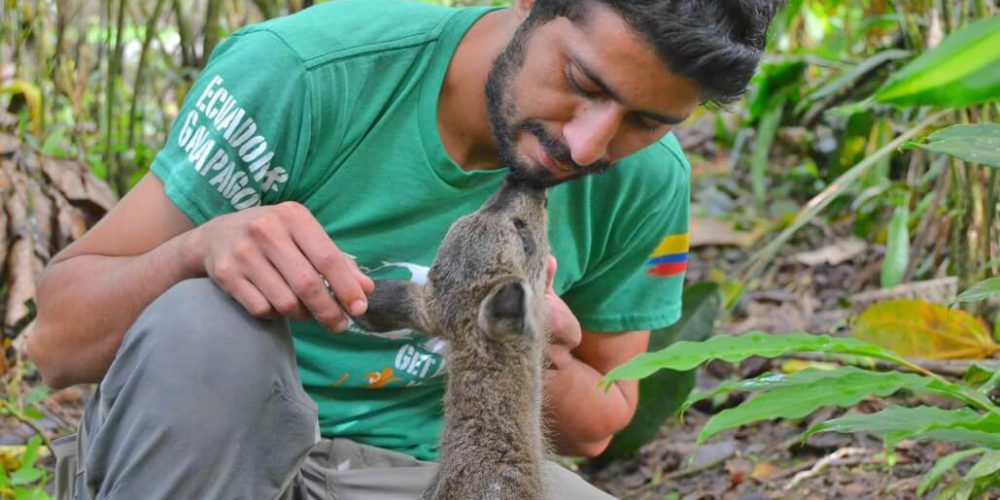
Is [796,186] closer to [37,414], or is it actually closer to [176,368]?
[37,414]

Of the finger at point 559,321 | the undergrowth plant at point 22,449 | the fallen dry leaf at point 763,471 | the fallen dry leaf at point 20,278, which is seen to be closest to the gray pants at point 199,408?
the finger at point 559,321

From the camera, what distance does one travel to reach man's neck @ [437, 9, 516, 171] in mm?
3273

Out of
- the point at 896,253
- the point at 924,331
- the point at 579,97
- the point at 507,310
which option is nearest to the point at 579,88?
the point at 579,97

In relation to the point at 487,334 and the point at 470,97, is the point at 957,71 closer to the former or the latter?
the point at 487,334

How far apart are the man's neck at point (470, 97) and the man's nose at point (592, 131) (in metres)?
0.43

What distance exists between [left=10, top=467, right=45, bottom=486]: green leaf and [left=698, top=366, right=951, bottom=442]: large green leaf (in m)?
2.21

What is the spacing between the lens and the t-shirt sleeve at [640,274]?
371 cm

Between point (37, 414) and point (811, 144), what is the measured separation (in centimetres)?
456

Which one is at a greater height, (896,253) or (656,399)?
(896,253)

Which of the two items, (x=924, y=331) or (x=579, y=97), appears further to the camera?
(x=924, y=331)

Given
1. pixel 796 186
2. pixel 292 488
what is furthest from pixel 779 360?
pixel 292 488

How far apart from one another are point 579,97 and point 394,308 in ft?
2.08

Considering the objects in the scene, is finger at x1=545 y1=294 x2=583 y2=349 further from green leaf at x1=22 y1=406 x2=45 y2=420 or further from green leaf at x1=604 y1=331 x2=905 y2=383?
green leaf at x1=22 y1=406 x2=45 y2=420

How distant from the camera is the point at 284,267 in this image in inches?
105
